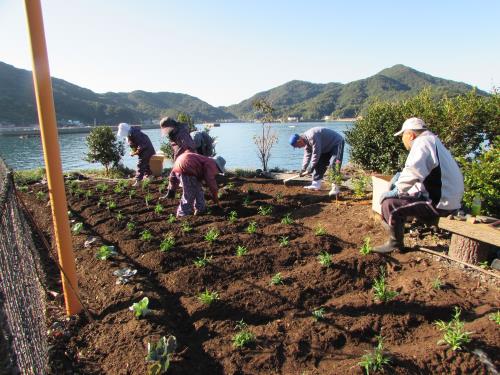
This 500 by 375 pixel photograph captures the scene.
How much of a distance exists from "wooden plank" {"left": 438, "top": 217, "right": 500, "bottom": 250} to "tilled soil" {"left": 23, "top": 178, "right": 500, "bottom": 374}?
37cm

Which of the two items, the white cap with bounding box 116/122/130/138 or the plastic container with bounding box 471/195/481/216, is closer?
the plastic container with bounding box 471/195/481/216

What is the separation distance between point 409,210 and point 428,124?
4602 millimetres

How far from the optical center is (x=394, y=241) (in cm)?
365

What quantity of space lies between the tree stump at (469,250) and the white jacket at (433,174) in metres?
0.36

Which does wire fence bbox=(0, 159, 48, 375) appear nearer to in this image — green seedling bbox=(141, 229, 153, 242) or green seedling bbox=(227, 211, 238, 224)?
green seedling bbox=(141, 229, 153, 242)

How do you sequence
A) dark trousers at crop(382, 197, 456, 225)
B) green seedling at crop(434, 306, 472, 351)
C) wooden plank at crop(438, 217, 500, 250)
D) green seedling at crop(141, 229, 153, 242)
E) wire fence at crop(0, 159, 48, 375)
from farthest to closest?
green seedling at crop(141, 229, 153, 242) < dark trousers at crop(382, 197, 456, 225) < wooden plank at crop(438, 217, 500, 250) < green seedling at crop(434, 306, 472, 351) < wire fence at crop(0, 159, 48, 375)

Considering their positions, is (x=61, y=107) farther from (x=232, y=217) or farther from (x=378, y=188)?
(x=378, y=188)

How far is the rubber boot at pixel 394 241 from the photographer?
3.58m

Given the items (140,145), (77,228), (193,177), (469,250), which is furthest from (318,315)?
(140,145)

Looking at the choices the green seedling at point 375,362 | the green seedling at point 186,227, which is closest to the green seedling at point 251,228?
the green seedling at point 186,227

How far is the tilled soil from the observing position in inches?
91.0

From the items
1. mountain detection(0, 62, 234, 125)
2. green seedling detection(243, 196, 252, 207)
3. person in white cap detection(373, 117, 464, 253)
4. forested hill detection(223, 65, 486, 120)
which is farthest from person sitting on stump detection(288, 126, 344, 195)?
forested hill detection(223, 65, 486, 120)

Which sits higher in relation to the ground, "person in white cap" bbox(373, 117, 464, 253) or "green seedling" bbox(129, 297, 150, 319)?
"person in white cap" bbox(373, 117, 464, 253)

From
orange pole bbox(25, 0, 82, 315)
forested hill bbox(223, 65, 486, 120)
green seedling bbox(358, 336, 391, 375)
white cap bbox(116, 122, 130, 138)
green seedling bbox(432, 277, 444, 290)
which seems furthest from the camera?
forested hill bbox(223, 65, 486, 120)
